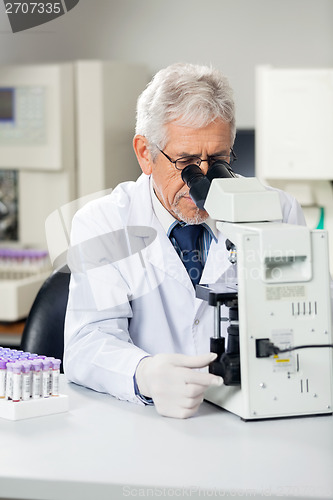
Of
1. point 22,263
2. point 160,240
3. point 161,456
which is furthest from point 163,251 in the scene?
point 22,263

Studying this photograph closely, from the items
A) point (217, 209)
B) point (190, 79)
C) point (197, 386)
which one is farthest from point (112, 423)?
point (190, 79)

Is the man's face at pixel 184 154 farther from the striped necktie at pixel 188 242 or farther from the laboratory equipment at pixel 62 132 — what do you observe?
the laboratory equipment at pixel 62 132

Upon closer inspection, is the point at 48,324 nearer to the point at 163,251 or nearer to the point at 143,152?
the point at 163,251

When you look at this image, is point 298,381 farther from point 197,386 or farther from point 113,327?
point 113,327

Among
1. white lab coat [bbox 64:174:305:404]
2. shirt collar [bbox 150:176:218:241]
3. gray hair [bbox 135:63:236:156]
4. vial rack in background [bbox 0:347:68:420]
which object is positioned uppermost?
gray hair [bbox 135:63:236:156]

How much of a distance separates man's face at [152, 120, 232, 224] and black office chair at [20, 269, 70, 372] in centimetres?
41

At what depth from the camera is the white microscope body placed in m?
1.42

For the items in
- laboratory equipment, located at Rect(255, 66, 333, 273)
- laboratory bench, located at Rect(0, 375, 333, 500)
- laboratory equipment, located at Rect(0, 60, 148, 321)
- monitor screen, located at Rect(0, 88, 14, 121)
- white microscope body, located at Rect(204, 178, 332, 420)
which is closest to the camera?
laboratory bench, located at Rect(0, 375, 333, 500)

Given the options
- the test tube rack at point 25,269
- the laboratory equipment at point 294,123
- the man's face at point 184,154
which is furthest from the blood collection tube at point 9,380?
the laboratory equipment at point 294,123

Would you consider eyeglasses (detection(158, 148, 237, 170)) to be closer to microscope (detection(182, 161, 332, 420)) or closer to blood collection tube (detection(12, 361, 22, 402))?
microscope (detection(182, 161, 332, 420))

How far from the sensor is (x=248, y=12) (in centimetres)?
376

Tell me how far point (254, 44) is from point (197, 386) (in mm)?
2723

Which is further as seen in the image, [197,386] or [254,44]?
[254,44]

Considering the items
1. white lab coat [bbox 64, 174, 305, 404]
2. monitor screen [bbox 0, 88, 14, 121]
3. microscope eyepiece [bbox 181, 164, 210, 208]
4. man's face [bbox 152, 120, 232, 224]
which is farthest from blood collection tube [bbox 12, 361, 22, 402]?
monitor screen [bbox 0, 88, 14, 121]
